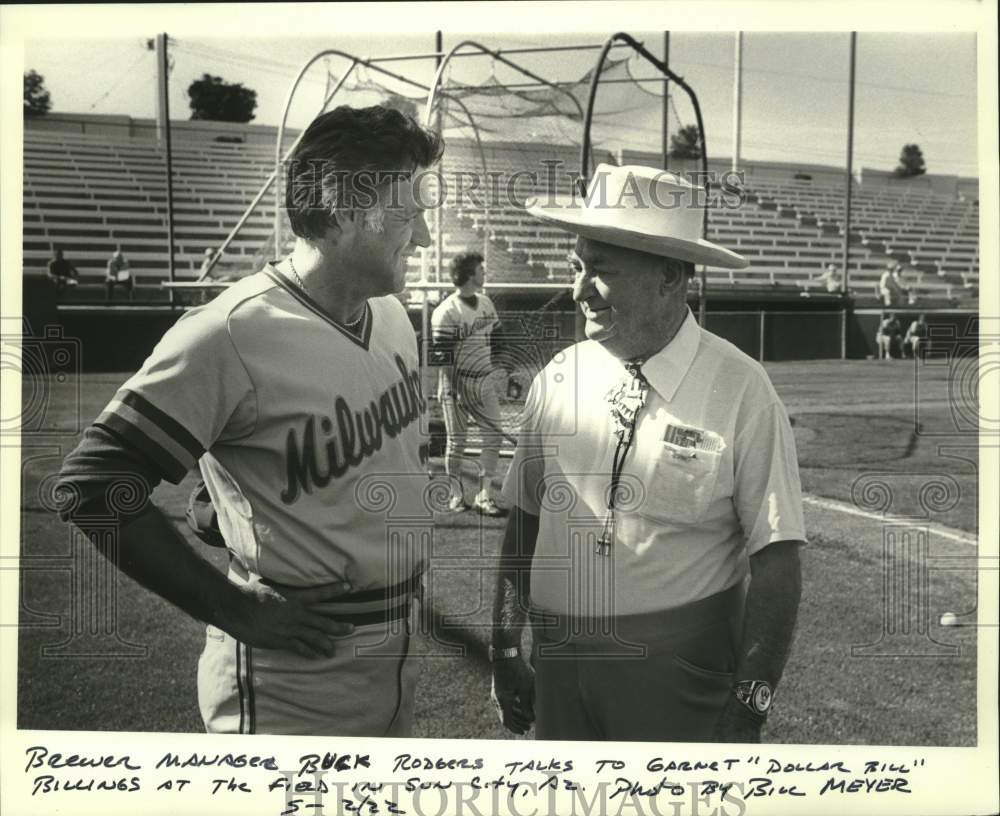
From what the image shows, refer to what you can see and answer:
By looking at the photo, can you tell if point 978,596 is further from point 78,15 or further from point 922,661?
point 78,15

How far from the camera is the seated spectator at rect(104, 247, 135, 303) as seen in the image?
400cm

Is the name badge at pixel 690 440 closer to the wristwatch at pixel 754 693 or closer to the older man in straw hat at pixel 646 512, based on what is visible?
the older man in straw hat at pixel 646 512

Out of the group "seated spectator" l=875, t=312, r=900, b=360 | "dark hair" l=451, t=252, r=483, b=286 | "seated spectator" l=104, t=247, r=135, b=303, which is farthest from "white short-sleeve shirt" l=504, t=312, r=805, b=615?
"seated spectator" l=875, t=312, r=900, b=360

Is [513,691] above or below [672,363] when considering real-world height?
below

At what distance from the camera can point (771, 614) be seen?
198 cm

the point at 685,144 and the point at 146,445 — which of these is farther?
the point at 685,144

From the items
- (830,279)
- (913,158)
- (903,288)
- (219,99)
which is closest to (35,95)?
(219,99)

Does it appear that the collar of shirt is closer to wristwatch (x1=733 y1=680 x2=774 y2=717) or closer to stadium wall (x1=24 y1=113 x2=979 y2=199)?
wristwatch (x1=733 y1=680 x2=774 y2=717)

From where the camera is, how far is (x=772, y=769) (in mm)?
2400

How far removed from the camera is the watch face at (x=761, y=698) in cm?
198

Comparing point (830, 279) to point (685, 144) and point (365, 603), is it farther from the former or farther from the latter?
point (365, 603)

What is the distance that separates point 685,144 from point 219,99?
3285 millimetres

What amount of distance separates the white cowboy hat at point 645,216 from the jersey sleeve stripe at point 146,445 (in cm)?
104

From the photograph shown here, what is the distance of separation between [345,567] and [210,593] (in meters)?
0.29
